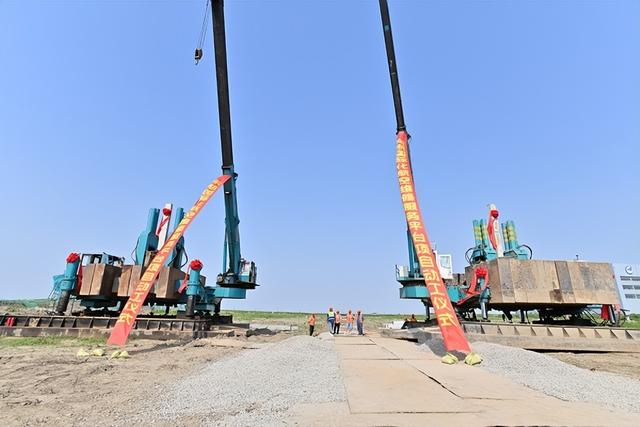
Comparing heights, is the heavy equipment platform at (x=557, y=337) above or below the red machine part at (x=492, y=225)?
below

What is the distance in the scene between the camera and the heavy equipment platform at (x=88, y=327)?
17.0 m

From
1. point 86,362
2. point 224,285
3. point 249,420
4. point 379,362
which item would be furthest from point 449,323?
point 224,285

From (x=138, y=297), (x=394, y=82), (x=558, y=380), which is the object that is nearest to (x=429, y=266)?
(x=558, y=380)

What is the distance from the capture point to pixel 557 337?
45.7 feet

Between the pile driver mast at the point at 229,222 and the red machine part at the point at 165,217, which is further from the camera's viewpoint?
the red machine part at the point at 165,217

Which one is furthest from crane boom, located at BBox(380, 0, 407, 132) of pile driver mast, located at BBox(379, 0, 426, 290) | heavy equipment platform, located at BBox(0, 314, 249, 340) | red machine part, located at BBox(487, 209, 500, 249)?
heavy equipment platform, located at BBox(0, 314, 249, 340)

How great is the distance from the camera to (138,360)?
33.8 feet

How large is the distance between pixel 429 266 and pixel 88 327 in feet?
57.2

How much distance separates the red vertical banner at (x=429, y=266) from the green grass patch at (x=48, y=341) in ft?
47.2

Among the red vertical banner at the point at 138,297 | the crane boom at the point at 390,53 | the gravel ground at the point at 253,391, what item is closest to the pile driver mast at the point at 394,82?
the crane boom at the point at 390,53

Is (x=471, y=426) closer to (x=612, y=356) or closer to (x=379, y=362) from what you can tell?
(x=379, y=362)

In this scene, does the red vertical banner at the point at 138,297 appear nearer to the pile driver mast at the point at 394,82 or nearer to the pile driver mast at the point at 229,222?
the pile driver mast at the point at 229,222

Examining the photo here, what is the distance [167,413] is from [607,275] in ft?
67.2

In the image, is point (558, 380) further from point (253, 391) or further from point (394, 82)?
point (394, 82)
